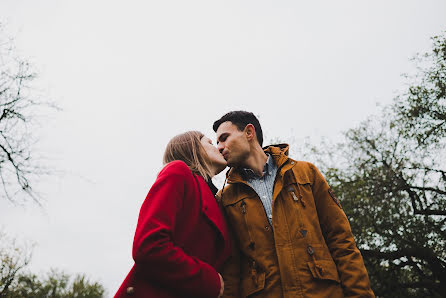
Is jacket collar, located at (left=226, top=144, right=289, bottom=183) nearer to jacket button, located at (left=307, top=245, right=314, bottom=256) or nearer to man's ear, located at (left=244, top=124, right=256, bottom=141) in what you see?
man's ear, located at (left=244, top=124, right=256, bottom=141)

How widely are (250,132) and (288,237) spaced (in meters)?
1.41

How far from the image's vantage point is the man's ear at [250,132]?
3462 mm

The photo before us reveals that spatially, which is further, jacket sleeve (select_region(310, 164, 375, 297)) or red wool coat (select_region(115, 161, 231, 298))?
jacket sleeve (select_region(310, 164, 375, 297))

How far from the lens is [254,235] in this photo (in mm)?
2498

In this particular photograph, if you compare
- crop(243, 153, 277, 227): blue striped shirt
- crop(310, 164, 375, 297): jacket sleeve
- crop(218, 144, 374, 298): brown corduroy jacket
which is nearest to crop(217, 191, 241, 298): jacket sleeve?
crop(218, 144, 374, 298): brown corduroy jacket

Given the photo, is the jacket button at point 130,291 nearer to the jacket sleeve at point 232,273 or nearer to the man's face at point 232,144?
the jacket sleeve at point 232,273

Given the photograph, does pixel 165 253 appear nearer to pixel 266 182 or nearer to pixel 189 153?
pixel 189 153

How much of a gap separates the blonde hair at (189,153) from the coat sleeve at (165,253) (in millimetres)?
653

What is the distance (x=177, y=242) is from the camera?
6.39ft

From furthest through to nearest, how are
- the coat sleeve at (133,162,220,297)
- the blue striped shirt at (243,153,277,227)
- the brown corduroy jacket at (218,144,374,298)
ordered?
the blue striped shirt at (243,153,277,227), the brown corduroy jacket at (218,144,374,298), the coat sleeve at (133,162,220,297)

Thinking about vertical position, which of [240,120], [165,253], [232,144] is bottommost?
[165,253]

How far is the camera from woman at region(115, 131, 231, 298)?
172 centimetres

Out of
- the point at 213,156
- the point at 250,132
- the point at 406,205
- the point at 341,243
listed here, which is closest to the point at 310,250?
the point at 341,243

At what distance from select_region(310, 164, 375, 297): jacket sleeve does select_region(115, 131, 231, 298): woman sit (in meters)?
0.83
